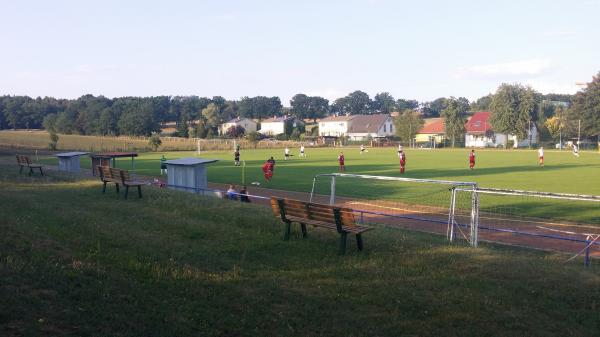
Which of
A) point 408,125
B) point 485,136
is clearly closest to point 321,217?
point 408,125

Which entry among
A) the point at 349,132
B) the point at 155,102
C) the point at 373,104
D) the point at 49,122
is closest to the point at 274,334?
the point at 349,132

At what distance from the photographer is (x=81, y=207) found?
1288 cm

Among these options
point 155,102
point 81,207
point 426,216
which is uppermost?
point 155,102

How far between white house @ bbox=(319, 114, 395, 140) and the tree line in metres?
7.00

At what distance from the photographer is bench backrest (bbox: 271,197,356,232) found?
9.12 m

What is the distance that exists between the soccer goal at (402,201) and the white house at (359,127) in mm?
92654

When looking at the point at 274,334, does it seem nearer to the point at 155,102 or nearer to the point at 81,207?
the point at 81,207

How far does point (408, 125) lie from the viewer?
99.5m

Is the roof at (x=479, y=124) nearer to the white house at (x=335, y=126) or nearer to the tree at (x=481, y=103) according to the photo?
the white house at (x=335, y=126)

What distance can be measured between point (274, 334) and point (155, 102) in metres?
145

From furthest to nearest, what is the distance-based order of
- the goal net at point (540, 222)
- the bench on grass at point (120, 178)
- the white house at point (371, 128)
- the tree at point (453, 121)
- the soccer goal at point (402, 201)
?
the white house at point (371, 128), the tree at point (453, 121), the soccer goal at point (402, 201), the bench on grass at point (120, 178), the goal net at point (540, 222)

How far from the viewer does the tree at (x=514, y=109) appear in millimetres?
90062

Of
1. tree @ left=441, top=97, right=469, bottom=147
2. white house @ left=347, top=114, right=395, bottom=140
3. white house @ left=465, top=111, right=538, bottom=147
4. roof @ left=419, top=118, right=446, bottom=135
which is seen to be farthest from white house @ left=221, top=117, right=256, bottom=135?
white house @ left=465, top=111, right=538, bottom=147

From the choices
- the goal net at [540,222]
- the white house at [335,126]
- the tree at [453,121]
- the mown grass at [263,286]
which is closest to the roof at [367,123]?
the white house at [335,126]
